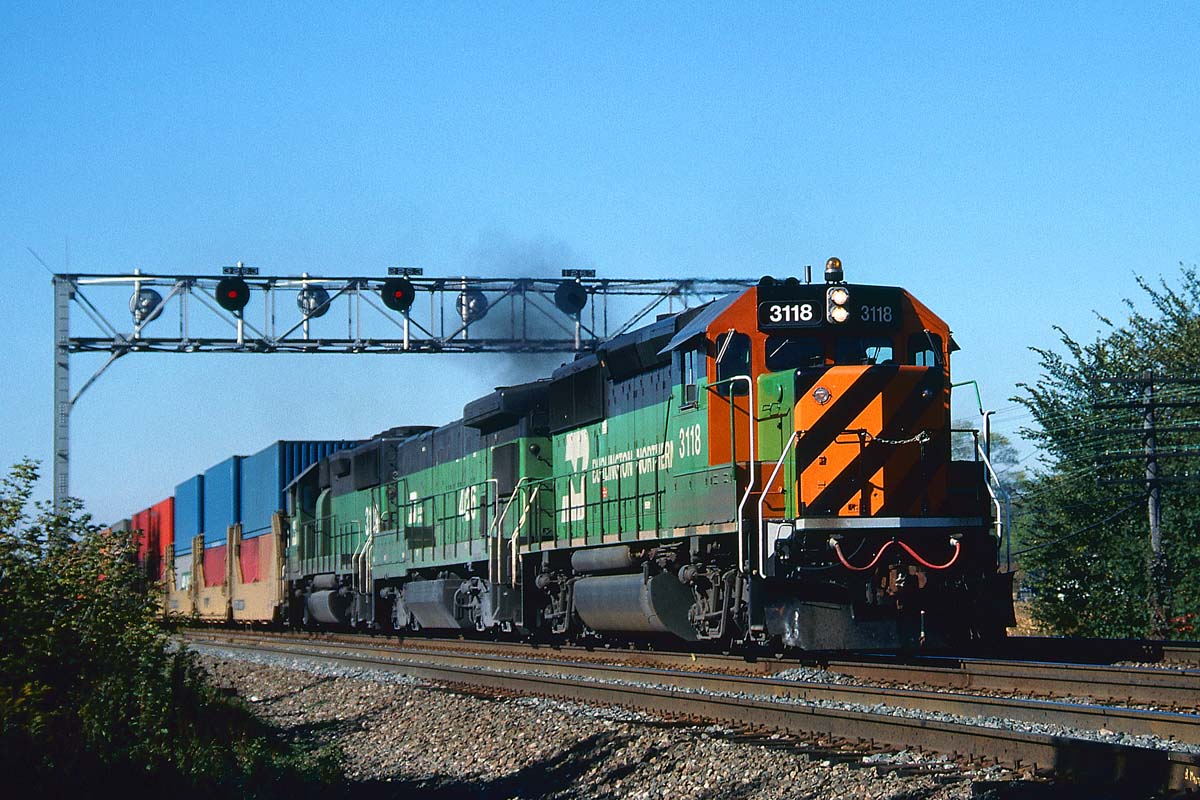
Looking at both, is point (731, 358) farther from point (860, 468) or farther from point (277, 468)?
point (277, 468)

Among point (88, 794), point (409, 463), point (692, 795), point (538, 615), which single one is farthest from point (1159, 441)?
point (88, 794)

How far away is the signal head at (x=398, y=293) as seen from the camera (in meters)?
24.3

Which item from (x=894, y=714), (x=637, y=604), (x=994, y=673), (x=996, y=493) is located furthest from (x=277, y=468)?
(x=894, y=714)

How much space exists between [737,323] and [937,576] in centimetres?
288

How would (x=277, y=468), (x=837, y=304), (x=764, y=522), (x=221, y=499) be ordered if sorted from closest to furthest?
(x=764, y=522), (x=837, y=304), (x=277, y=468), (x=221, y=499)

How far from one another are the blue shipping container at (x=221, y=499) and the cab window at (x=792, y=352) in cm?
2114

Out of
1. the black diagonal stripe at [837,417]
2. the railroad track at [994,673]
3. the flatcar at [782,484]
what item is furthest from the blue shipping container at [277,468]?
the black diagonal stripe at [837,417]

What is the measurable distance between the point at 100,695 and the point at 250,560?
18.7m

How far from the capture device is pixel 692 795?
7.71 metres

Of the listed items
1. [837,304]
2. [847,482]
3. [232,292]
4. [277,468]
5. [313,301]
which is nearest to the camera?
[847,482]

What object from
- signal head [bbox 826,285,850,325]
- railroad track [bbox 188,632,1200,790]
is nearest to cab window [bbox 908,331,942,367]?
signal head [bbox 826,285,850,325]

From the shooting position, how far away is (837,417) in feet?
41.0

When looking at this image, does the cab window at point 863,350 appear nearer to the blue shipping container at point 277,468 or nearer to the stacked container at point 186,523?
the blue shipping container at point 277,468

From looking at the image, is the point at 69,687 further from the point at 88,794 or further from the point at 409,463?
the point at 409,463
